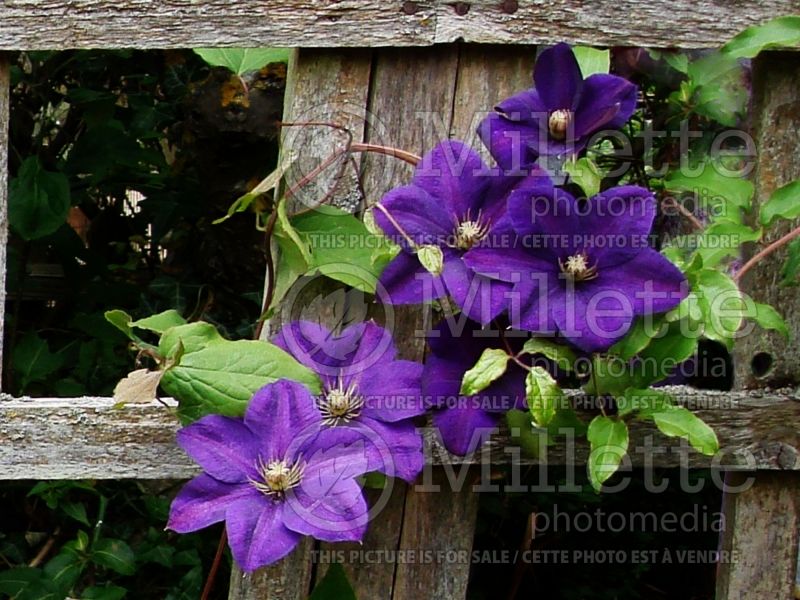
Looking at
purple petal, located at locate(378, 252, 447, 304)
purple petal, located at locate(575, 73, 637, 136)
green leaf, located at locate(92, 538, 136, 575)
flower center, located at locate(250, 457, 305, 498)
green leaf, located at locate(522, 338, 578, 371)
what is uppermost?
purple petal, located at locate(575, 73, 637, 136)

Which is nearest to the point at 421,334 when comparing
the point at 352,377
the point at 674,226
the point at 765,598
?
the point at 352,377

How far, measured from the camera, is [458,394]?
1.14m

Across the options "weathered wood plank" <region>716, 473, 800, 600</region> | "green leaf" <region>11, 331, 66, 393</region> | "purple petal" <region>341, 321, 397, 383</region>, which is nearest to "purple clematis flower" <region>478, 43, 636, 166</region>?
"purple petal" <region>341, 321, 397, 383</region>

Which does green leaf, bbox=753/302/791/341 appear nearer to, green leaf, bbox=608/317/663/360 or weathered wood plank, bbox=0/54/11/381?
green leaf, bbox=608/317/663/360

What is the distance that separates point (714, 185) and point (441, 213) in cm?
34

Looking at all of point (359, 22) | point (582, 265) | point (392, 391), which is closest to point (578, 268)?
point (582, 265)

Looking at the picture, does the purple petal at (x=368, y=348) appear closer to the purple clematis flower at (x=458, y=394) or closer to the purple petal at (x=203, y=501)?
the purple clematis flower at (x=458, y=394)

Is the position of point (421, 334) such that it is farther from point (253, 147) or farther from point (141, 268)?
point (141, 268)

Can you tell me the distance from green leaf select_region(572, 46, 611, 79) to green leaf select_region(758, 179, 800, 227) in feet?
0.73

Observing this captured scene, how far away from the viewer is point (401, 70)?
1.20 metres

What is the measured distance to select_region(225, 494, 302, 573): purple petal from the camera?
1.06m

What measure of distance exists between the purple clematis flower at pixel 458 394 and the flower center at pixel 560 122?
0.70 ft

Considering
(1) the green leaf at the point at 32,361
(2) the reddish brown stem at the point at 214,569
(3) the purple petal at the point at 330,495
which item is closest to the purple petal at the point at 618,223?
(3) the purple petal at the point at 330,495

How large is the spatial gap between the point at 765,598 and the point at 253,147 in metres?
1.12
